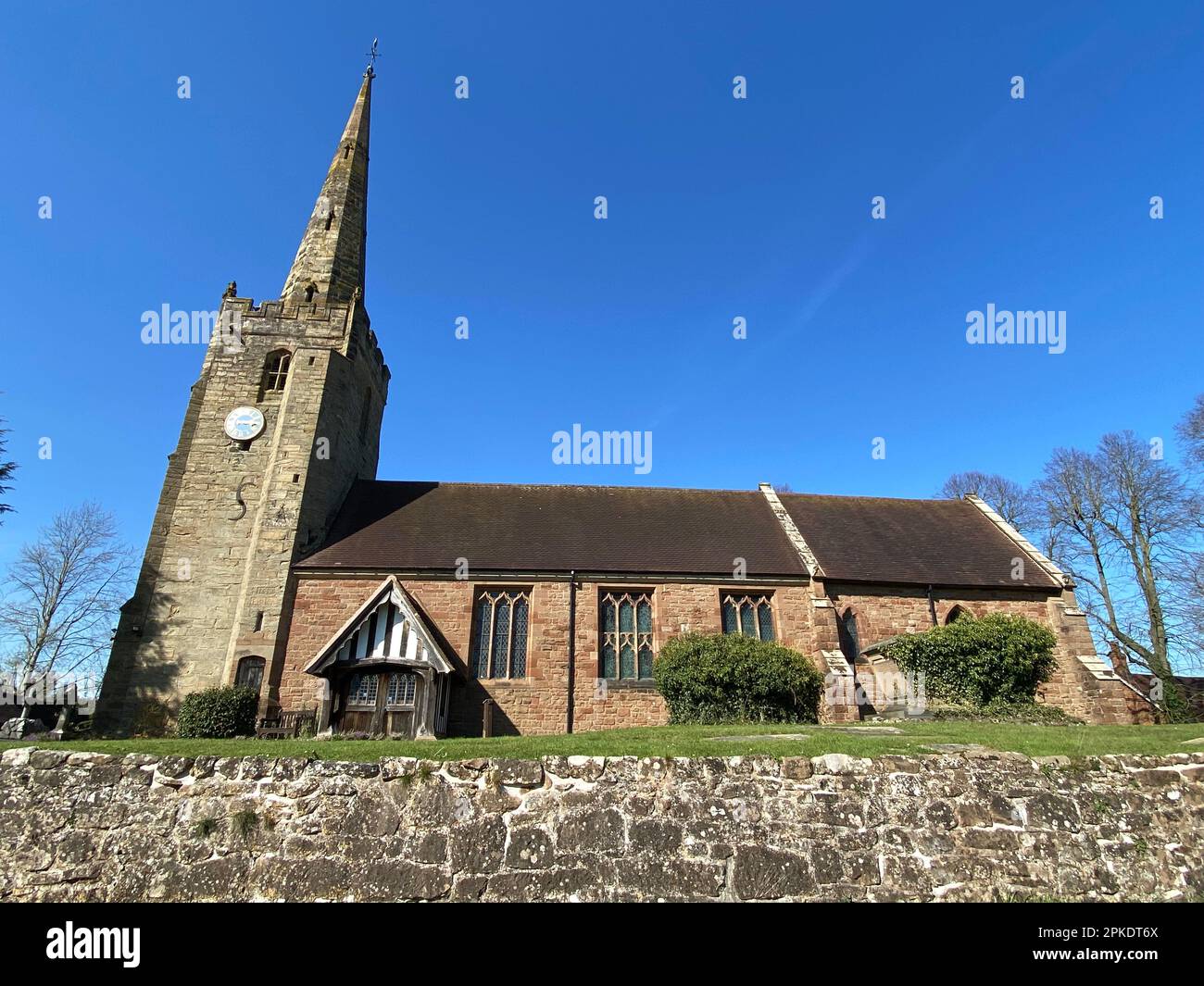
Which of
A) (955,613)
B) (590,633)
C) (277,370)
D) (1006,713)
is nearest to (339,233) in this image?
(277,370)

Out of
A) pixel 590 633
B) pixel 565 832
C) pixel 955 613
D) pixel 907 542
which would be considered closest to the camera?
pixel 565 832

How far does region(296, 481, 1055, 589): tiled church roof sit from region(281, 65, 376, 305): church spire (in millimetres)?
8289

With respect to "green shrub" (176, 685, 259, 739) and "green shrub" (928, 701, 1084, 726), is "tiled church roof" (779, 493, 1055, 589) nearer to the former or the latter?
"green shrub" (928, 701, 1084, 726)

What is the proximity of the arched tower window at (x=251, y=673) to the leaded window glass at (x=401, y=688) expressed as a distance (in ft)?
13.9

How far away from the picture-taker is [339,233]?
26.2 m

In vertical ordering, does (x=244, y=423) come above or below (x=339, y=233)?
below

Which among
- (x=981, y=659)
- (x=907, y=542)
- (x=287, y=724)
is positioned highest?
(x=907, y=542)

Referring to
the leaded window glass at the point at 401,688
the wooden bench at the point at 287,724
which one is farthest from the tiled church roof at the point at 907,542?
the wooden bench at the point at 287,724

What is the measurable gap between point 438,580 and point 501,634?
2.76 meters

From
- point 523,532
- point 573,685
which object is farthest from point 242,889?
point 523,532

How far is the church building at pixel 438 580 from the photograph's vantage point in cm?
1791

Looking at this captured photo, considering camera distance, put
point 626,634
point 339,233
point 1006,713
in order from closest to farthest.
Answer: point 1006,713
point 626,634
point 339,233

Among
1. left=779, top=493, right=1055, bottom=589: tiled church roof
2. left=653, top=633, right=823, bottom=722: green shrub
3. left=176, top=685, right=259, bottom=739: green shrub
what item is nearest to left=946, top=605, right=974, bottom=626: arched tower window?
left=779, top=493, right=1055, bottom=589: tiled church roof

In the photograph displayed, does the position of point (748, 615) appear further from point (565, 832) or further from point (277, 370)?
point (277, 370)
